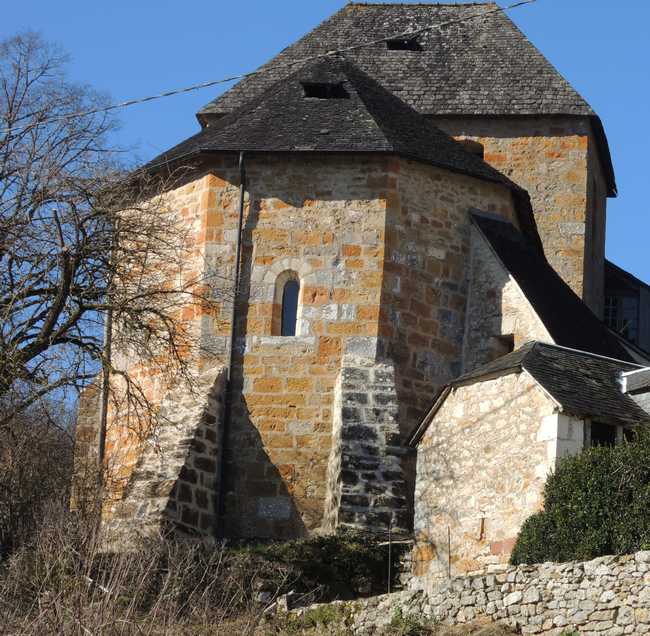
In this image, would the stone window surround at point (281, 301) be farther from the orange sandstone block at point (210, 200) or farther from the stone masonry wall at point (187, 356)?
the orange sandstone block at point (210, 200)

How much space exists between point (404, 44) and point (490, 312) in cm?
949

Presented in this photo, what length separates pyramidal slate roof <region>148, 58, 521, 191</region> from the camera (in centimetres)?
2261

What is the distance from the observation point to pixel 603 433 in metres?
18.5

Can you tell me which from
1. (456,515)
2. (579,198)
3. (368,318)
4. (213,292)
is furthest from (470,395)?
(579,198)

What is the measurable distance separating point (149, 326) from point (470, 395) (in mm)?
3745

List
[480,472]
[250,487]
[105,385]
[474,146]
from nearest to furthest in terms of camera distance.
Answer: [480,472] < [105,385] < [250,487] < [474,146]

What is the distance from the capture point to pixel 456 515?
19.2 meters

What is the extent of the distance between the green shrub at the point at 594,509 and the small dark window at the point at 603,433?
1.01 m

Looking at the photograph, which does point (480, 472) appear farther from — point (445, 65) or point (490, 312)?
point (445, 65)

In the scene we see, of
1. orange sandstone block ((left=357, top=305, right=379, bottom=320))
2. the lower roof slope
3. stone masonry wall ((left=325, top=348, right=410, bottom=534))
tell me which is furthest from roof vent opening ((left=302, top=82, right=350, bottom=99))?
the lower roof slope

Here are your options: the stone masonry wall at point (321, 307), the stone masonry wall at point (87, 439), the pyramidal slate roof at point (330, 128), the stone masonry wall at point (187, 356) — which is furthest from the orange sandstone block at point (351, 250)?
the stone masonry wall at point (87, 439)

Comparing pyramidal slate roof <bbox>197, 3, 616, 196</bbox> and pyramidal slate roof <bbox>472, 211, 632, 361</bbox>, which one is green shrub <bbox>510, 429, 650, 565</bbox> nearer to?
pyramidal slate roof <bbox>472, 211, 632, 361</bbox>

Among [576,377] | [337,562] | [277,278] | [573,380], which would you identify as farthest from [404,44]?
[337,562]

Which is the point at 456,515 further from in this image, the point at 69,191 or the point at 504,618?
the point at 69,191
